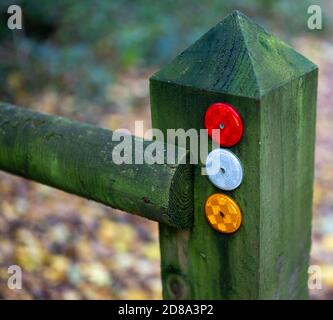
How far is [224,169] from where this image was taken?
1006 millimetres

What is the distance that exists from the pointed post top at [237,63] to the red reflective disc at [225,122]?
0.10 ft

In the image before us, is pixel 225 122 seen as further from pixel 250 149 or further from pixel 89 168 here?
pixel 89 168

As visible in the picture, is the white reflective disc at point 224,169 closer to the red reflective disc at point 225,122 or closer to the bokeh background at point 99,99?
the red reflective disc at point 225,122

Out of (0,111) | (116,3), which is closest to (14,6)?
(116,3)

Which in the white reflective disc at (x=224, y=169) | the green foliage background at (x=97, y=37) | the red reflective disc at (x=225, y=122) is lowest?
the white reflective disc at (x=224, y=169)

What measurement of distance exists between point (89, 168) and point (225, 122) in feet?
1.04

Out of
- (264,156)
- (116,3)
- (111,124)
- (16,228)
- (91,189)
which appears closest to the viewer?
(264,156)

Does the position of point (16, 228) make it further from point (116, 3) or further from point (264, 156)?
point (116, 3)

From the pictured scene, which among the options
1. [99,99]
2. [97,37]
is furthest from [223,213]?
[97,37]

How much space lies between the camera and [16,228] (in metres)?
2.65

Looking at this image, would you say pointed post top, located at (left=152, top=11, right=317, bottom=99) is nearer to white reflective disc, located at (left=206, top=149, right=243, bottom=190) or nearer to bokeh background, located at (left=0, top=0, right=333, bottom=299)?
white reflective disc, located at (left=206, top=149, right=243, bottom=190)

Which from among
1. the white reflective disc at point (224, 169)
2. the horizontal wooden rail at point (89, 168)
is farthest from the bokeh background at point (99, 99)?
the white reflective disc at point (224, 169)

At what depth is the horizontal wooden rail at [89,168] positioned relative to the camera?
41.4 inches

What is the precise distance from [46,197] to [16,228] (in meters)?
0.33
